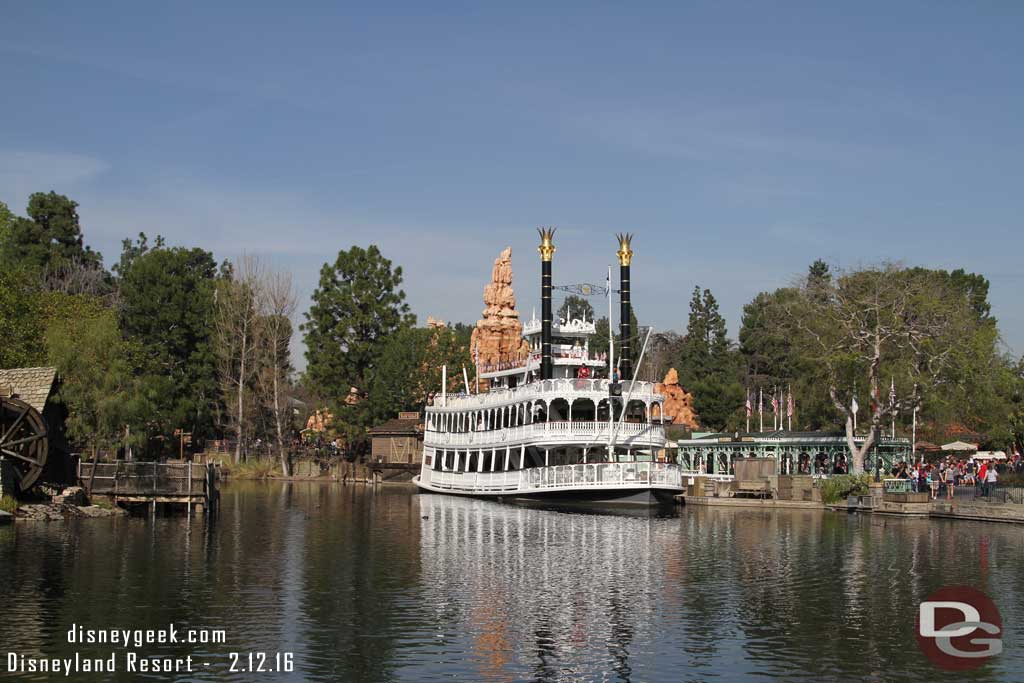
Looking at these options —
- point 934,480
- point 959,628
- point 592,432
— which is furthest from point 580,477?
point 959,628

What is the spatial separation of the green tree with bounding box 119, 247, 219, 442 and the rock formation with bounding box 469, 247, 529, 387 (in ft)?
94.5

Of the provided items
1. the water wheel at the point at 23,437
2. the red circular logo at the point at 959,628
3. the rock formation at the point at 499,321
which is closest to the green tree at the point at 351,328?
the rock formation at the point at 499,321

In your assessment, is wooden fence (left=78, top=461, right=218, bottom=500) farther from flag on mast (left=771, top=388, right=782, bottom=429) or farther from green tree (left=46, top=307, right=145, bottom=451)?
flag on mast (left=771, top=388, right=782, bottom=429)

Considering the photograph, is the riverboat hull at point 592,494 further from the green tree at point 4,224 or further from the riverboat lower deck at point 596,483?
the green tree at point 4,224

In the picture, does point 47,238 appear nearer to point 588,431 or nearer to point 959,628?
point 588,431

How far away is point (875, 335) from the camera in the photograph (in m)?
53.1

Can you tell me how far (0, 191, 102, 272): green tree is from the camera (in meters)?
92.3

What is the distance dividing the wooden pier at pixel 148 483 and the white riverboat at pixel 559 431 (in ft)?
53.8

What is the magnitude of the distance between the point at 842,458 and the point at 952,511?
1723 cm

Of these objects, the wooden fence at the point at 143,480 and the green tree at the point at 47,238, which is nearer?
the wooden fence at the point at 143,480

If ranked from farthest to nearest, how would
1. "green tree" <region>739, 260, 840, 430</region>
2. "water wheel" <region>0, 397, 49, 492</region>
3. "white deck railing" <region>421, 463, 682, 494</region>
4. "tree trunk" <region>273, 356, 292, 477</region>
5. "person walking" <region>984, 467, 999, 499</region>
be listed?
1. "green tree" <region>739, 260, 840, 430</region>
2. "tree trunk" <region>273, 356, 292, 477</region>
3. "white deck railing" <region>421, 463, 682, 494</region>
4. "person walking" <region>984, 467, 999, 499</region>
5. "water wheel" <region>0, 397, 49, 492</region>

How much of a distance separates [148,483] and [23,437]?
563 cm

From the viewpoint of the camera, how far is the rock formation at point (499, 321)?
357 feet

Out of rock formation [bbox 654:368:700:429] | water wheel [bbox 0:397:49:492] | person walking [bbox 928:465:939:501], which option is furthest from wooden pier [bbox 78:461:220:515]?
rock formation [bbox 654:368:700:429]
